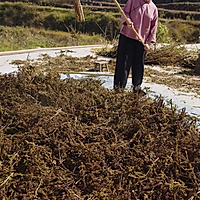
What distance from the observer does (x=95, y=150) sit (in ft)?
5.76

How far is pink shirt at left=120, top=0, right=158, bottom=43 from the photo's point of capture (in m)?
3.30

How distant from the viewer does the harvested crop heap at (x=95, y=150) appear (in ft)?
5.31

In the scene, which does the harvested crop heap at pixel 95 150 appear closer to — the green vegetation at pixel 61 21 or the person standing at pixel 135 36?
the person standing at pixel 135 36

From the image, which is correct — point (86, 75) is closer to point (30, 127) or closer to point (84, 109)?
point (84, 109)

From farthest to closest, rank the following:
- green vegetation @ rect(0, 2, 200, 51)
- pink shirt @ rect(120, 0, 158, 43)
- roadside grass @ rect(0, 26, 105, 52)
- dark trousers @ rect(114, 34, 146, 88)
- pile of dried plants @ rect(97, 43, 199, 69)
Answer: green vegetation @ rect(0, 2, 200, 51) → roadside grass @ rect(0, 26, 105, 52) → pile of dried plants @ rect(97, 43, 199, 69) → dark trousers @ rect(114, 34, 146, 88) → pink shirt @ rect(120, 0, 158, 43)

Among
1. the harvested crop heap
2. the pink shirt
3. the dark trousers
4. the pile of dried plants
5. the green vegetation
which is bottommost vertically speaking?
the green vegetation

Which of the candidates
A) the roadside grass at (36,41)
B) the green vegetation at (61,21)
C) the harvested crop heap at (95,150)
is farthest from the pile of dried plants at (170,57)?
the green vegetation at (61,21)

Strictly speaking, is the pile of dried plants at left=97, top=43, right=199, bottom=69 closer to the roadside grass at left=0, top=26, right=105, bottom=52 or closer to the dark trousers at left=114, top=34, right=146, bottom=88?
the roadside grass at left=0, top=26, right=105, bottom=52

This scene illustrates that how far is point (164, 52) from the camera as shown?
19.9 feet

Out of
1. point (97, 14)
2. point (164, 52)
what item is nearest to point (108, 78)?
point (164, 52)

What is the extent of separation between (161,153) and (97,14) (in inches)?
1040

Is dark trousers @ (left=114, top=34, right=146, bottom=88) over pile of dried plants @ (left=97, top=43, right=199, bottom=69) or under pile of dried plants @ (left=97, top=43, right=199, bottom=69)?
over

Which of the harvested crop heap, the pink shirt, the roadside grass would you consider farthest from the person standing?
the roadside grass

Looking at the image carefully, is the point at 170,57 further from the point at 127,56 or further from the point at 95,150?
the point at 95,150
